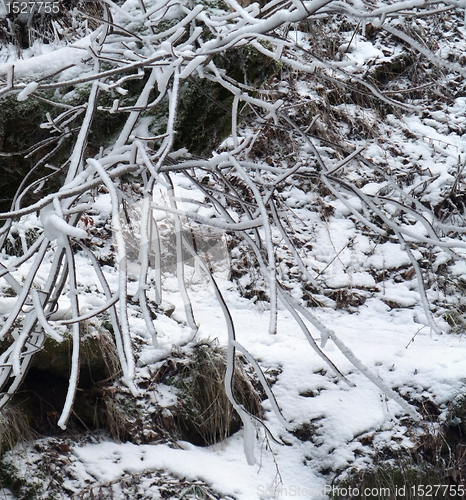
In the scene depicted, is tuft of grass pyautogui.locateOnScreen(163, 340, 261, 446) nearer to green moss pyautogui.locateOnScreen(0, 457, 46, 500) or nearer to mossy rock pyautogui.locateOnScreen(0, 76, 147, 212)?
green moss pyautogui.locateOnScreen(0, 457, 46, 500)

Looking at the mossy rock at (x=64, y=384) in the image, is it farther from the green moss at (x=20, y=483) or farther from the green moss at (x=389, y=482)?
the green moss at (x=389, y=482)

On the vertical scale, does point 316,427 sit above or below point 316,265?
below

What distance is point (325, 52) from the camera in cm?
482

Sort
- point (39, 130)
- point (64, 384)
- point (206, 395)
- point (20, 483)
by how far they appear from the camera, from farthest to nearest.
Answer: point (206, 395), point (64, 384), point (20, 483), point (39, 130)

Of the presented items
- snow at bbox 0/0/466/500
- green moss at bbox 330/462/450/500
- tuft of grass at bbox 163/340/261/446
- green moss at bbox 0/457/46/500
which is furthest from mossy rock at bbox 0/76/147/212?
green moss at bbox 330/462/450/500

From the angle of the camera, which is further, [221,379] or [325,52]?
[325,52]

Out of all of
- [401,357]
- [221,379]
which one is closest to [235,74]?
[221,379]

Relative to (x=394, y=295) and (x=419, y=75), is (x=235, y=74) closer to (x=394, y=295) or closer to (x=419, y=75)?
(x=394, y=295)

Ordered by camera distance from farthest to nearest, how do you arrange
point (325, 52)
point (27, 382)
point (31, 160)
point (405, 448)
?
point (325, 52) < point (405, 448) < point (27, 382) < point (31, 160)

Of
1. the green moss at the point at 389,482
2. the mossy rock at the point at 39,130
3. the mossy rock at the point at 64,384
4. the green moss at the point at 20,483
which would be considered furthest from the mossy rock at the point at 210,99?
the green moss at the point at 389,482

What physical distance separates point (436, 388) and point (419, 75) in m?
3.47

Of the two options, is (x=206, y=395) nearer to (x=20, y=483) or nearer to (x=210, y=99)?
(x=20, y=483)

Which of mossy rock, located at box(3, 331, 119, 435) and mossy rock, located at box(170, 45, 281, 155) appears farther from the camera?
mossy rock, located at box(3, 331, 119, 435)

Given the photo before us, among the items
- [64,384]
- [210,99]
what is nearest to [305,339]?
[64,384]
